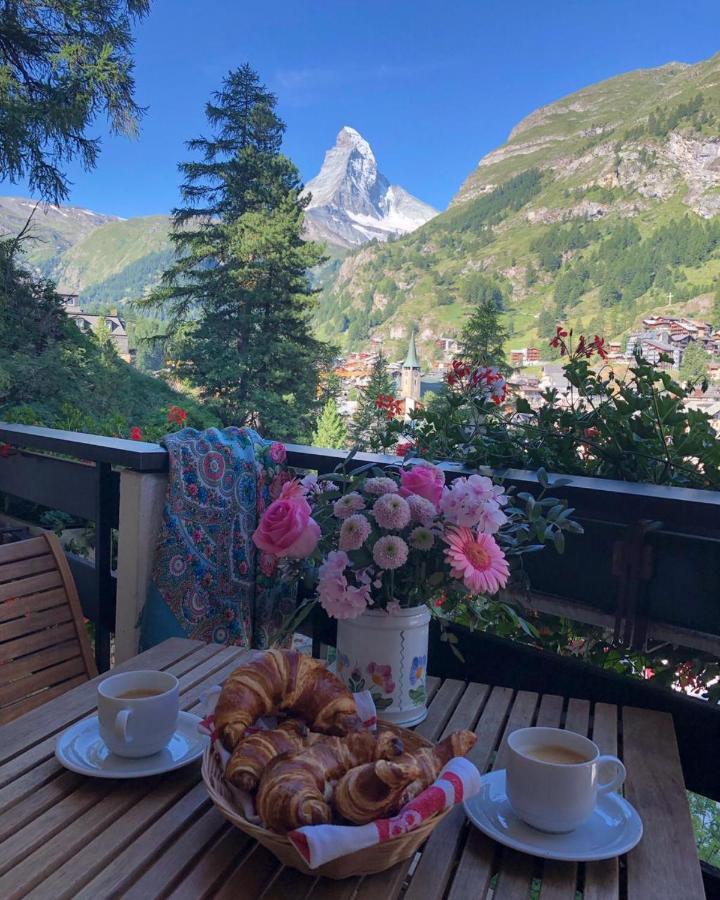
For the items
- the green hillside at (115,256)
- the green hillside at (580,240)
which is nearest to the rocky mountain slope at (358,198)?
the green hillside at (115,256)

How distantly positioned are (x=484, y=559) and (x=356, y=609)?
147 millimetres

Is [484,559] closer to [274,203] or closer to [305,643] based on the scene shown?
[305,643]

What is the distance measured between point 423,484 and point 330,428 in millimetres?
19962

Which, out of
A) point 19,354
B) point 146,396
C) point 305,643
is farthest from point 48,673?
point 146,396

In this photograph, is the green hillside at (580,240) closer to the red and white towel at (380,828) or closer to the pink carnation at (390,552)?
the pink carnation at (390,552)

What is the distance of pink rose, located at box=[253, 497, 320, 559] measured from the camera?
2.61 feet

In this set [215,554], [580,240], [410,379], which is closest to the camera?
[215,554]

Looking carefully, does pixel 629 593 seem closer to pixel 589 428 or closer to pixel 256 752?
pixel 589 428

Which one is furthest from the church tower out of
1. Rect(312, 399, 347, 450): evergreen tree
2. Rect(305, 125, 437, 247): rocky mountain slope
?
Rect(305, 125, 437, 247): rocky mountain slope

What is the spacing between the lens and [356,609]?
788mm

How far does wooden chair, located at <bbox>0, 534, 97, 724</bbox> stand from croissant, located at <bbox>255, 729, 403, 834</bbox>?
33.5 inches

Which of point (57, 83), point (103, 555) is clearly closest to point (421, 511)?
point (103, 555)

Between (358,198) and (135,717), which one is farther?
(358,198)

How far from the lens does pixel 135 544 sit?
1.74 m
